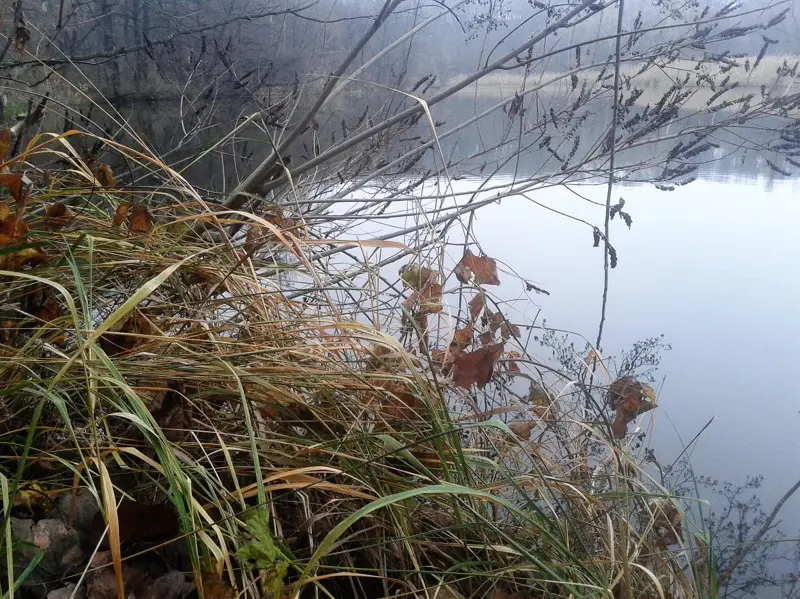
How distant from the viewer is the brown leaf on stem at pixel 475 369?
2.44 ft

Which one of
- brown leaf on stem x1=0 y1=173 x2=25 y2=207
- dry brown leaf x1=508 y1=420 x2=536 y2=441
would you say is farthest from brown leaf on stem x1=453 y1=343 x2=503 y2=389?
brown leaf on stem x1=0 y1=173 x2=25 y2=207

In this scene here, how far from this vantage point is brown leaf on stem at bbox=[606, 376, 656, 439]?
90 cm

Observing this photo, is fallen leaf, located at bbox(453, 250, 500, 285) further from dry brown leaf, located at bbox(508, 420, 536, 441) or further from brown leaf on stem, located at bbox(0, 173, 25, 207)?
brown leaf on stem, located at bbox(0, 173, 25, 207)

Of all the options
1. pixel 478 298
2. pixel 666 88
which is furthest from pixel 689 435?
pixel 478 298

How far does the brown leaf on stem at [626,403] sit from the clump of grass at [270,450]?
0.56 ft

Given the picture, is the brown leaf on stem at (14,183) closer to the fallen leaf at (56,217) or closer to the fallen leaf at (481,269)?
the fallen leaf at (56,217)

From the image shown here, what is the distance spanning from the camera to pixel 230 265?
78 centimetres

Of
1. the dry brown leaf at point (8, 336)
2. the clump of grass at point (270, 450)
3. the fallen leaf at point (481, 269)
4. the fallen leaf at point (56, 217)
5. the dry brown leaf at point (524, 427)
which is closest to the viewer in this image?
the clump of grass at point (270, 450)

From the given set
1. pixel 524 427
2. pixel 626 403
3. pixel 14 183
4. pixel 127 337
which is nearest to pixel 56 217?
pixel 14 183

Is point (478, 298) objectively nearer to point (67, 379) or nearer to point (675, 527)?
point (675, 527)

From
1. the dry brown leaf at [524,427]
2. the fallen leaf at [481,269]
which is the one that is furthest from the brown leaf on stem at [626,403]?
the fallen leaf at [481,269]

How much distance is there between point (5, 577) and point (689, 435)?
1.50 metres

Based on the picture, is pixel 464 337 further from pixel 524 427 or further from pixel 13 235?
pixel 13 235

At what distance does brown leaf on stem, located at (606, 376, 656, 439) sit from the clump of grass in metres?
0.17
